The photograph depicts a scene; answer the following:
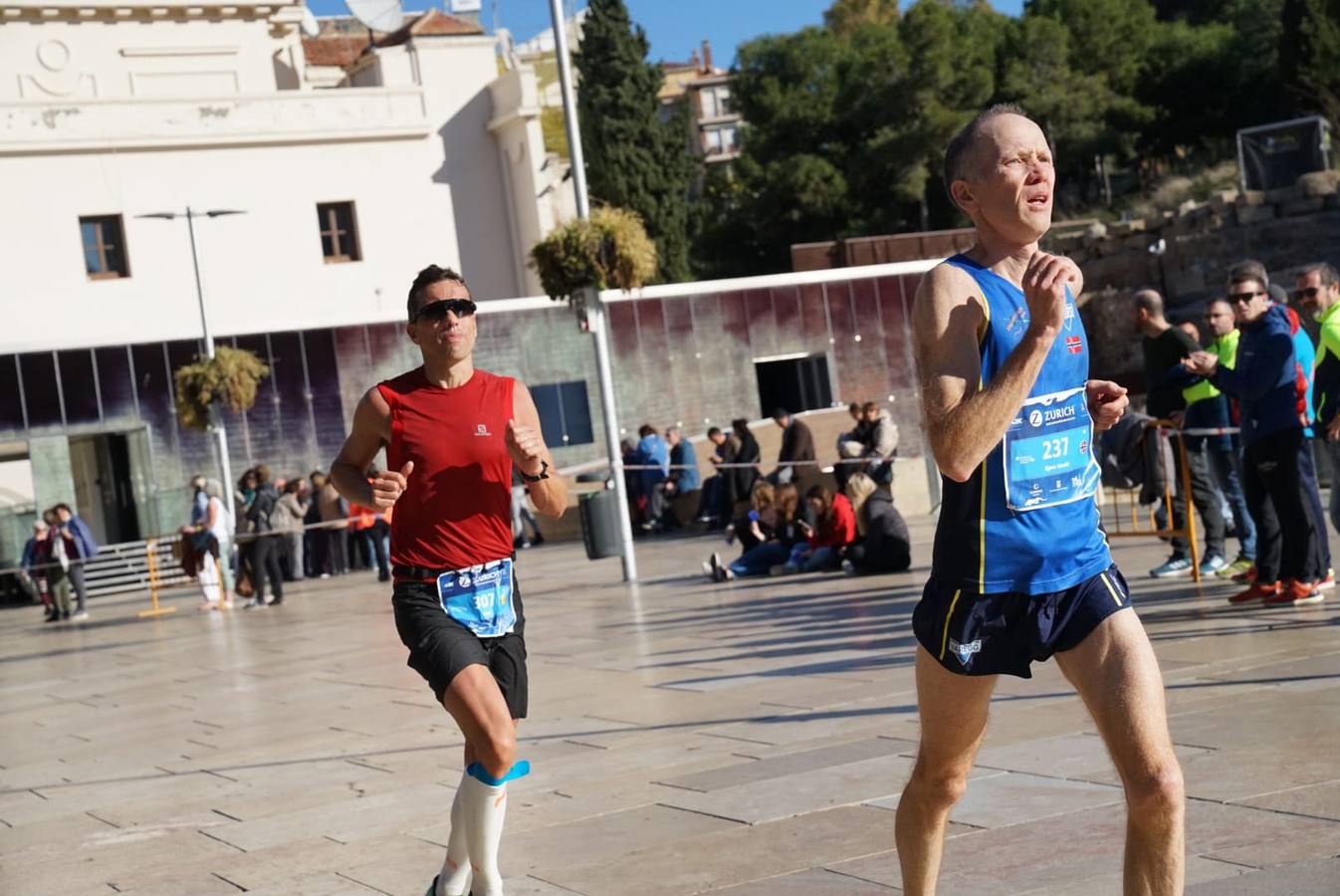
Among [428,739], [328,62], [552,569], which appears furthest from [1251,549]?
[328,62]

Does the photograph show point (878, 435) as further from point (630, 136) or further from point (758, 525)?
point (630, 136)

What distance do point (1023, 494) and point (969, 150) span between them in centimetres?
79

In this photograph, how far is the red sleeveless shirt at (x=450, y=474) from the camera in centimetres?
544

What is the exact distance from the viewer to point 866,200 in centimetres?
6619

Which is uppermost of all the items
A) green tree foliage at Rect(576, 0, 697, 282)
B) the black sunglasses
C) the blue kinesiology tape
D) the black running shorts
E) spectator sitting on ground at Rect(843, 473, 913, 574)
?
green tree foliage at Rect(576, 0, 697, 282)

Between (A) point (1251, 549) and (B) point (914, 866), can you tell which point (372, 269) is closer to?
(A) point (1251, 549)

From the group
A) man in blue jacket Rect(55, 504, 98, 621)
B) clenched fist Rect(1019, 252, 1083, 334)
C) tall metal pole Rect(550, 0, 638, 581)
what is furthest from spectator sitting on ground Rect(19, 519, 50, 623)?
clenched fist Rect(1019, 252, 1083, 334)

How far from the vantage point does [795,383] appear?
39.3 m

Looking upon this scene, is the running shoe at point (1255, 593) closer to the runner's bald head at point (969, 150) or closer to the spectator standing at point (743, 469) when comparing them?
the runner's bald head at point (969, 150)

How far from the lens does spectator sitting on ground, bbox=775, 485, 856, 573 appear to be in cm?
1606

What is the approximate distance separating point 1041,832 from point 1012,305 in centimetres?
239

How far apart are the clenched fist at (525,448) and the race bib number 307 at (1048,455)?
1.91 meters

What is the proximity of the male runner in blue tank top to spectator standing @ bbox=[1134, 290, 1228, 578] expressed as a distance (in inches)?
322

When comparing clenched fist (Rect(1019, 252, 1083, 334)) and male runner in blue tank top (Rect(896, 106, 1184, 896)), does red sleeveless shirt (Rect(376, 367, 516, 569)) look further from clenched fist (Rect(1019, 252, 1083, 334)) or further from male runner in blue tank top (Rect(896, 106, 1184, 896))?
clenched fist (Rect(1019, 252, 1083, 334))
